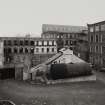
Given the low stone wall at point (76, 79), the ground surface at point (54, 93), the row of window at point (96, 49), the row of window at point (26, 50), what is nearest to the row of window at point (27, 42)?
the row of window at point (26, 50)

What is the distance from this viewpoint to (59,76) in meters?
30.6

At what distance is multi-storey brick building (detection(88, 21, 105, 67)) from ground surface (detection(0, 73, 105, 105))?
15.0m

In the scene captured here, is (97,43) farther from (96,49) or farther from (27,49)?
(27,49)

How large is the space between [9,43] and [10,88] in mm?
33957

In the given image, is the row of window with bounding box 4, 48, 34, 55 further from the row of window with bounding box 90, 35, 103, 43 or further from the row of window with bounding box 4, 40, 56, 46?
the row of window with bounding box 90, 35, 103, 43

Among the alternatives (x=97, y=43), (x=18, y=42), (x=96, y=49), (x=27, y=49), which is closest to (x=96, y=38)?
(x=97, y=43)

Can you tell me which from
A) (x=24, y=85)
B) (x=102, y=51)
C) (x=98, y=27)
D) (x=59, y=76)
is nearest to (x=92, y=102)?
(x=59, y=76)

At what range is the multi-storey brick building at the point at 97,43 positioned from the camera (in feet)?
144

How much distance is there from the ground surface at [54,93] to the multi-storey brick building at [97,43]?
15.0 metres

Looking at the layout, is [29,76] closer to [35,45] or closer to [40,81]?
[40,81]

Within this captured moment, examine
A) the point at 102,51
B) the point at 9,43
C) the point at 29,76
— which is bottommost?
the point at 29,76

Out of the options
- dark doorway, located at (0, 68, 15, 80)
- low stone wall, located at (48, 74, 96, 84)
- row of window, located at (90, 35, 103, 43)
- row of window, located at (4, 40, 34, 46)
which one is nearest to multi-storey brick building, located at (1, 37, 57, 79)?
row of window, located at (4, 40, 34, 46)

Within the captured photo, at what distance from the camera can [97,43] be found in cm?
4622

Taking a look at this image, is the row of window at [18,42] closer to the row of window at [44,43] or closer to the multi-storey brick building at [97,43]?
the row of window at [44,43]
